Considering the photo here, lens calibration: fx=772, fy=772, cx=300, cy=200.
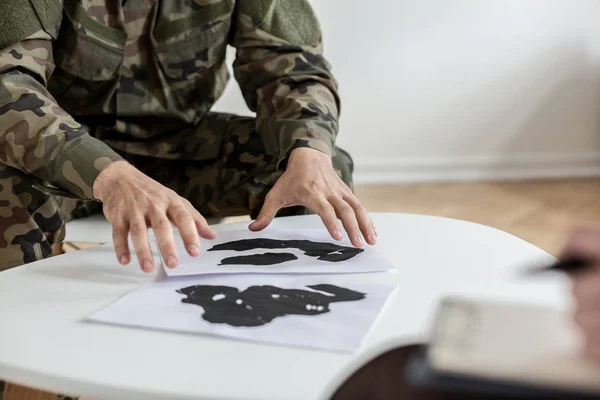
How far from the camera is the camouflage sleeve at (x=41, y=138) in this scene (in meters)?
0.93

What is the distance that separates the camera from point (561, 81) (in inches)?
111

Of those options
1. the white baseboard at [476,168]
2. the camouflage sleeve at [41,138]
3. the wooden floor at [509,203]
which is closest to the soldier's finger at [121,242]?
the camouflage sleeve at [41,138]

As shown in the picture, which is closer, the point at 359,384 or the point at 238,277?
the point at 359,384

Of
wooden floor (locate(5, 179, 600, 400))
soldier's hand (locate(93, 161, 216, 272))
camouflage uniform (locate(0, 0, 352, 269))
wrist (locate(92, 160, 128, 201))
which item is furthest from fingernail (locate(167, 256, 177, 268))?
wooden floor (locate(5, 179, 600, 400))

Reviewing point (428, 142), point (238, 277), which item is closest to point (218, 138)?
point (238, 277)

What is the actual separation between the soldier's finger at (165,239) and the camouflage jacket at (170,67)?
0.32 meters

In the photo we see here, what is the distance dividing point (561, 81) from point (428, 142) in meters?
0.55

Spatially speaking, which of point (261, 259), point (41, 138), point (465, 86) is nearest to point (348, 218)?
point (261, 259)

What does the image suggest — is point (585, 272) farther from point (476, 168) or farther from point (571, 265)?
point (476, 168)

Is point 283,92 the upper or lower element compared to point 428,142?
upper

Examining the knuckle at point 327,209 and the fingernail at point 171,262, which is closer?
the fingernail at point 171,262

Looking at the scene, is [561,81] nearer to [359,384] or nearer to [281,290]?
[281,290]

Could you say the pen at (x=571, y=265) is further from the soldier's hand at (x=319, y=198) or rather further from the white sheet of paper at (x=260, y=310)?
the soldier's hand at (x=319, y=198)

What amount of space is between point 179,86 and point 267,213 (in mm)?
427
